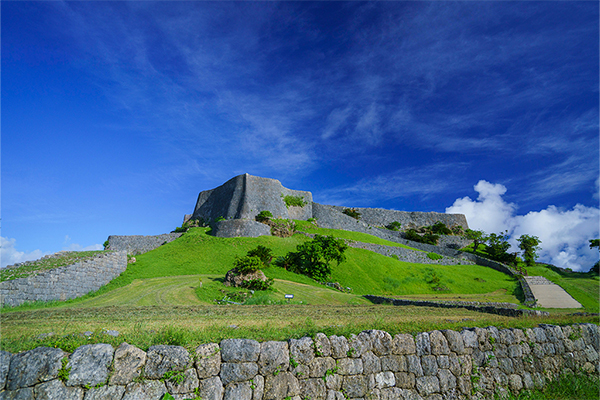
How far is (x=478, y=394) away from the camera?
625 cm

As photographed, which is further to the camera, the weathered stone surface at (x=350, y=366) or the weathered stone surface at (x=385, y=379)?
the weathered stone surface at (x=385, y=379)

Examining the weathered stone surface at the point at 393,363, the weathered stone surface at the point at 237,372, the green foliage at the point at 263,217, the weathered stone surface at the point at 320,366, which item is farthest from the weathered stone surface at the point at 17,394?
the green foliage at the point at 263,217

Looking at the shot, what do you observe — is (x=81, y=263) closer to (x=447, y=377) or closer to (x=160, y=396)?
(x=160, y=396)

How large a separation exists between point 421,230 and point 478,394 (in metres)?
76.5

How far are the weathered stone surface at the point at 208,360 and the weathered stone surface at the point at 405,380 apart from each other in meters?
3.40

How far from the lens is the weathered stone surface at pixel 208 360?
14.7 ft

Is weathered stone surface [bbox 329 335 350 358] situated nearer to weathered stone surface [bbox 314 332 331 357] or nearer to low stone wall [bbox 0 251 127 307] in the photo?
weathered stone surface [bbox 314 332 331 357]

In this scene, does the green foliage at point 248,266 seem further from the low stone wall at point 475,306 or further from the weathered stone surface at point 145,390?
the weathered stone surface at point 145,390

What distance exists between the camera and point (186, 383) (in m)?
4.39

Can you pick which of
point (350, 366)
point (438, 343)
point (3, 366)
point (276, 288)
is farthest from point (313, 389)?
point (276, 288)

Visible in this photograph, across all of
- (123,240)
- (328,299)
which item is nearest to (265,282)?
(328,299)

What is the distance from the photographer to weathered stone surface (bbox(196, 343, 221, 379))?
4.48 metres

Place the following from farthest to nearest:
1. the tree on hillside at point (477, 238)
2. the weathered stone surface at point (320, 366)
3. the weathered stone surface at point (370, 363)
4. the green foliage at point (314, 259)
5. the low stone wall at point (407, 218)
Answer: the low stone wall at point (407, 218) → the tree on hillside at point (477, 238) → the green foliage at point (314, 259) → the weathered stone surface at point (370, 363) → the weathered stone surface at point (320, 366)

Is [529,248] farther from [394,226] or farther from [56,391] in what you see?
[56,391]
